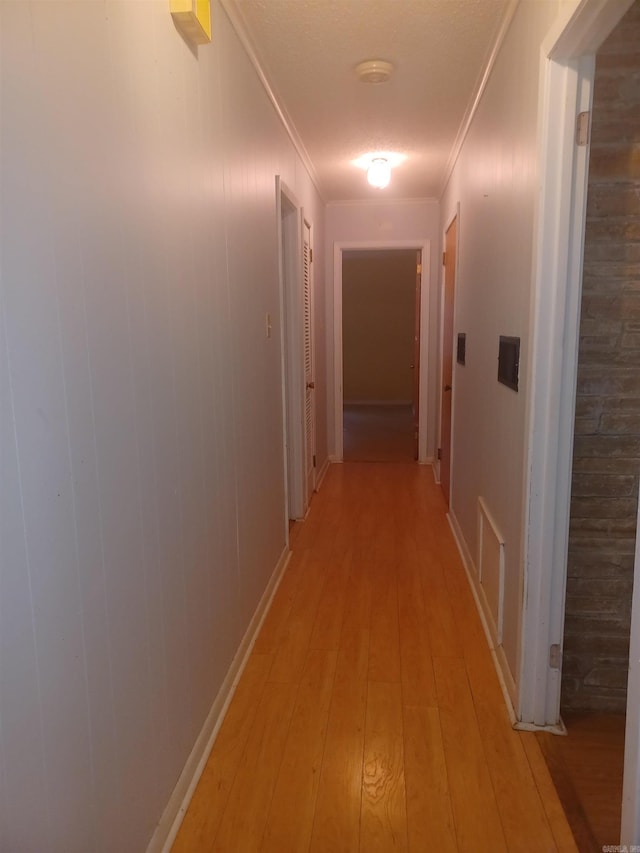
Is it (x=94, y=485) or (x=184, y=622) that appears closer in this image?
(x=94, y=485)

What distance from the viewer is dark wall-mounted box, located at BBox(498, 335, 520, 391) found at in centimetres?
194

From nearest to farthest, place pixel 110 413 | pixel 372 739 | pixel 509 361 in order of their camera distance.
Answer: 1. pixel 110 413
2. pixel 372 739
3. pixel 509 361

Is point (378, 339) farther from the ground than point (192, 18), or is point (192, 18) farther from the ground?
point (192, 18)

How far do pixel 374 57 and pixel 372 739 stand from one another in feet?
8.83

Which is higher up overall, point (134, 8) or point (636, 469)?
point (134, 8)

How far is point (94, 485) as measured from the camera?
1117 millimetres

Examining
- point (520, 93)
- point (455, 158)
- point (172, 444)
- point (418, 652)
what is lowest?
point (418, 652)

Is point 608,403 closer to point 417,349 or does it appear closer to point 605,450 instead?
point 605,450

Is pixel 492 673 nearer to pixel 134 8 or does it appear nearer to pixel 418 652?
pixel 418 652

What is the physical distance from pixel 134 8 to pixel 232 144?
85 cm

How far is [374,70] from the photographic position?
99.8 inches

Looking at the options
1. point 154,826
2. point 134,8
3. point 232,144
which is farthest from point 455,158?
point 154,826

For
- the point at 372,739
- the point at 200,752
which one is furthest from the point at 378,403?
the point at 200,752

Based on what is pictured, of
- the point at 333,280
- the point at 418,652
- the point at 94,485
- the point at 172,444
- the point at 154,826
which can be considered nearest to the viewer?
the point at 94,485
